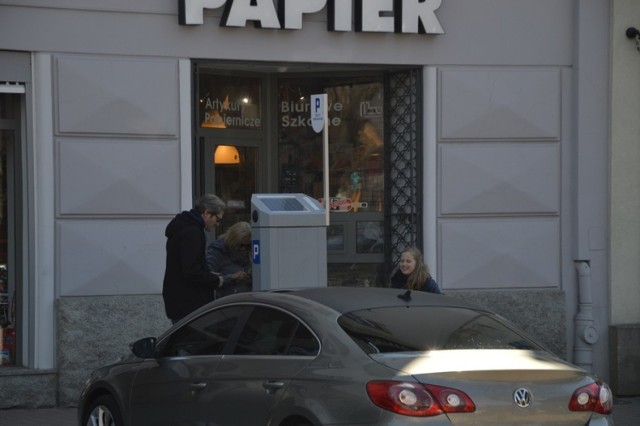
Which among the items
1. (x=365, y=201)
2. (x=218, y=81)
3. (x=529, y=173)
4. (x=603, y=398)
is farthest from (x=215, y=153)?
(x=603, y=398)

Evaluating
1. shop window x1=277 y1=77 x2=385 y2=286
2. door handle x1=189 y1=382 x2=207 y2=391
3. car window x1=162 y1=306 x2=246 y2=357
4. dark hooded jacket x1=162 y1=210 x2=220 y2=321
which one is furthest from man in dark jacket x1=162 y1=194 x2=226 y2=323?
shop window x1=277 y1=77 x2=385 y2=286

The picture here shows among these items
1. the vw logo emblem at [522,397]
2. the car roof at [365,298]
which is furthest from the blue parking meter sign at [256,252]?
the vw logo emblem at [522,397]

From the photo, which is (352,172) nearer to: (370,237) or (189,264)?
(370,237)

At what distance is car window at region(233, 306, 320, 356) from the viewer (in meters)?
6.46

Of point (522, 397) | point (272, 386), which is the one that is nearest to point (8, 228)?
point (272, 386)

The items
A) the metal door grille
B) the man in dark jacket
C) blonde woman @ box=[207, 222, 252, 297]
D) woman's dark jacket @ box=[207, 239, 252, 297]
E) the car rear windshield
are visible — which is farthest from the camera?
the metal door grille

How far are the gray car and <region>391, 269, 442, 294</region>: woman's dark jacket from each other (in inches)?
112

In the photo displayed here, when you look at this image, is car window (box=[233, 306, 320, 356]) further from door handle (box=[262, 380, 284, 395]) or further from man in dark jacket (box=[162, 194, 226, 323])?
man in dark jacket (box=[162, 194, 226, 323])

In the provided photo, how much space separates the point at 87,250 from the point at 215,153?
98.5 inches

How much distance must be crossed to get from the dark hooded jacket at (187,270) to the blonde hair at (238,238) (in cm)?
65

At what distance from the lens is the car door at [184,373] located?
275 inches

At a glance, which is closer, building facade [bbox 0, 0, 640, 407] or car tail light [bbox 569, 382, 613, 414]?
car tail light [bbox 569, 382, 613, 414]

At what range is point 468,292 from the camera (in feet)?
41.3

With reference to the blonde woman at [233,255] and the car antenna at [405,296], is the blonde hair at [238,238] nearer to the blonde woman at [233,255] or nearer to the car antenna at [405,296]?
the blonde woman at [233,255]
